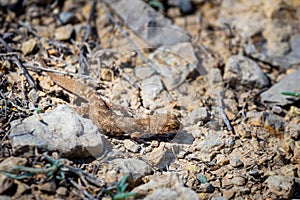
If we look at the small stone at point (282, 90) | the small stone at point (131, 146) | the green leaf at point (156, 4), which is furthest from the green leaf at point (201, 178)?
the green leaf at point (156, 4)

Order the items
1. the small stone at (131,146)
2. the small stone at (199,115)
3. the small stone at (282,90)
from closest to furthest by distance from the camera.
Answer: the small stone at (131,146) → the small stone at (199,115) → the small stone at (282,90)

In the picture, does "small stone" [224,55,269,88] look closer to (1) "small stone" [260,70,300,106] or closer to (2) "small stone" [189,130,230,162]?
(1) "small stone" [260,70,300,106]

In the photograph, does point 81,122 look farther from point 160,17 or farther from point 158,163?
point 160,17

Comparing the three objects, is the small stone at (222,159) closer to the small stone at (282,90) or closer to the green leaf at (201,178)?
the green leaf at (201,178)

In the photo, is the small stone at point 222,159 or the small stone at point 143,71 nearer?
the small stone at point 222,159

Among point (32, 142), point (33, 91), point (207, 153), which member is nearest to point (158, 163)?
point (207, 153)

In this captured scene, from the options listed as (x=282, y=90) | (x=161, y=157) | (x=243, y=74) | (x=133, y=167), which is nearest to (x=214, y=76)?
(x=243, y=74)

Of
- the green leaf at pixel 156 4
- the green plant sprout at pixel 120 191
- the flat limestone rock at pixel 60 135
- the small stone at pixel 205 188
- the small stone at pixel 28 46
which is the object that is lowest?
the small stone at pixel 205 188
